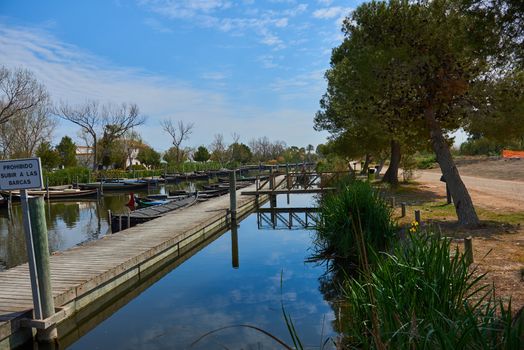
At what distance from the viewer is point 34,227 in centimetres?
576

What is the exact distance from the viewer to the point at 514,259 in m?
7.44

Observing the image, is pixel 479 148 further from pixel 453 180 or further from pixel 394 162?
pixel 453 180

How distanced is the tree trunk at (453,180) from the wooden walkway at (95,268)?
7.34 m

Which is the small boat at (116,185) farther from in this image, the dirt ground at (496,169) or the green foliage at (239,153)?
the green foliage at (239,153)

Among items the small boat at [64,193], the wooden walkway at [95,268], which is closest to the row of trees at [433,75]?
the wooden walkway at [95,268]

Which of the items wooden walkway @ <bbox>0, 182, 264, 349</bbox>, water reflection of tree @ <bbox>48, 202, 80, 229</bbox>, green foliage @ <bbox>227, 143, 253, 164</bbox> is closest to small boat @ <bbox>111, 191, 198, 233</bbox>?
wooden walkway @ <bbox>0, 182, 264, 349</bbox>

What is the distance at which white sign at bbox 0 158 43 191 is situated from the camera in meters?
5.48

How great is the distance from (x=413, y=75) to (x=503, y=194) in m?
10.2

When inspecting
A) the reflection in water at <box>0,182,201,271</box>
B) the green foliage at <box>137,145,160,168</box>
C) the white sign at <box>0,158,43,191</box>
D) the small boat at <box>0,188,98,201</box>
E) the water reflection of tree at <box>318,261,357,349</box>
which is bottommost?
the reflection in water at <box>0,182,201,271</box>

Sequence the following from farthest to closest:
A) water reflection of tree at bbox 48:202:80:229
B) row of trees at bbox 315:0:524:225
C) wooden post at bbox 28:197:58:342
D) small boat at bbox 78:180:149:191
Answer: small boat at bbox 78:180:149:191, water reflection of tree at bbox 48:202:80:229, row of trees at bbox 315:0:524:225, wooden post at bbox 28:197:58:342

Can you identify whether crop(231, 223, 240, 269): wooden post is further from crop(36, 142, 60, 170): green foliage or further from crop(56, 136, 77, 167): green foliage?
crop(56, 136, 77, 167): green foliage

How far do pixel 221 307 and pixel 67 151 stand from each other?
52.2m

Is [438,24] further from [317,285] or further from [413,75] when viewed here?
[317,285]

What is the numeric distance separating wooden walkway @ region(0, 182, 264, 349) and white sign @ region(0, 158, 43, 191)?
1.74m
